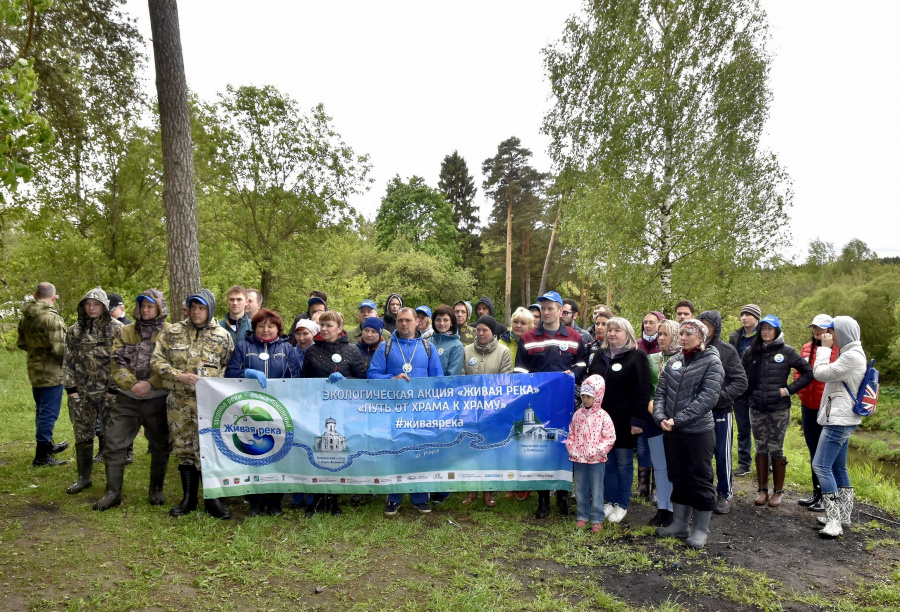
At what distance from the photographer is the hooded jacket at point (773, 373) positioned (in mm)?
5816

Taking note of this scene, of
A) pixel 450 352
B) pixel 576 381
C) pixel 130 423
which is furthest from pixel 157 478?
pixel 576 381

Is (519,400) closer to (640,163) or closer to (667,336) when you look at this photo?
(667,336)

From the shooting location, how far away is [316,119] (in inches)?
680

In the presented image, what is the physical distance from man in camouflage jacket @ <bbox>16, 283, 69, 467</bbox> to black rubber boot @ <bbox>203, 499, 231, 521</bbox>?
3272mm

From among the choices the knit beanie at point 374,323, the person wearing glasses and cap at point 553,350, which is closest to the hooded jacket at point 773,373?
the person wearing glasses and cap at point 553,350

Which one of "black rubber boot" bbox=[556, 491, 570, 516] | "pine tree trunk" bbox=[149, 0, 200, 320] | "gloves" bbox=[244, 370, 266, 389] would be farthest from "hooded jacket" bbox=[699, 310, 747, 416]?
"pine tree trunk" bbox=[149, 0, 200, 320]

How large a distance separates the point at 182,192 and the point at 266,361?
3.50 metres

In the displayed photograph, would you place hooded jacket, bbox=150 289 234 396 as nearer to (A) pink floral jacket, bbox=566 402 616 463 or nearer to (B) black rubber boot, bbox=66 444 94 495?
(B) black rubber boot, bbox=66 444 94 495

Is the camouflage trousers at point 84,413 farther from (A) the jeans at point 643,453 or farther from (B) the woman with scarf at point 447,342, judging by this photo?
(A) the jeans at point 643,453

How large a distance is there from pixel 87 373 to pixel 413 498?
3.94m

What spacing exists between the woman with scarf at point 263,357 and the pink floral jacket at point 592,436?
3108 millimetres

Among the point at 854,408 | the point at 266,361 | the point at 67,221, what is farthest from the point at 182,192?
the point at 67,221

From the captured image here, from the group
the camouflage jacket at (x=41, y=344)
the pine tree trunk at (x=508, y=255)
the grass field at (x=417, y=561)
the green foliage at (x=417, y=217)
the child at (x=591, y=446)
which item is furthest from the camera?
the green foliage at (x=417, y=217)

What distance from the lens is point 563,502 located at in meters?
5.46
